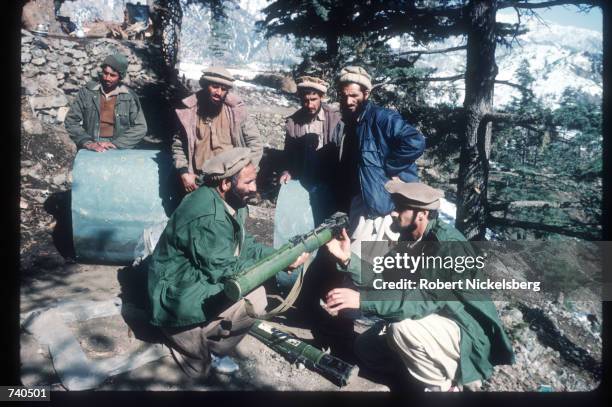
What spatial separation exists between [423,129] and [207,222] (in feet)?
12.4

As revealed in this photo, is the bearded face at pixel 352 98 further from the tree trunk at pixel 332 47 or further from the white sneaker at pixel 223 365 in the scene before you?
the tree trunk at pixel 332 47

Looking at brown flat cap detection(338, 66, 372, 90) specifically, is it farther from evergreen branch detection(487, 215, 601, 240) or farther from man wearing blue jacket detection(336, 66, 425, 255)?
evergreen branch detection(487, 215, 601, 240)

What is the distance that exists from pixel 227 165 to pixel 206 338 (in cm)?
143

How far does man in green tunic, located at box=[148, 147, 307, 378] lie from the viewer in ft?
9.13

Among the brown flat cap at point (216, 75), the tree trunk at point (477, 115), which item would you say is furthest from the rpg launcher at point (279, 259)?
the tree trunk at point (477, 115)

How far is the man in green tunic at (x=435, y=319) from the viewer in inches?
103

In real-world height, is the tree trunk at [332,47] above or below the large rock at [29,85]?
above

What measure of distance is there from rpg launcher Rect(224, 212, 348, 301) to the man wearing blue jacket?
1.72ft

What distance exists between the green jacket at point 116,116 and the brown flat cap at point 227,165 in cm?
259

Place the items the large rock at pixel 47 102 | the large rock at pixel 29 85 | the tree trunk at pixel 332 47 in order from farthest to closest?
the large rock at pixel 29 85, the large rock at pixel 47 102, the tree trunk at pixel 332 47

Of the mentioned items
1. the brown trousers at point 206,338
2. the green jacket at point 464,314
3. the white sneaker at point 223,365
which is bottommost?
the white sneaker at point 223,365

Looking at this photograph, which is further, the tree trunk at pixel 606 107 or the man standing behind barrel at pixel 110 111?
the man standing behind barrel at pixel 110 111

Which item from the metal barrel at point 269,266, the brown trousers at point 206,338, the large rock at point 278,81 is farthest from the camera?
the large rock at point 278,81

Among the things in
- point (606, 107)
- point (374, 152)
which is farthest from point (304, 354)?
point (606, 107)
